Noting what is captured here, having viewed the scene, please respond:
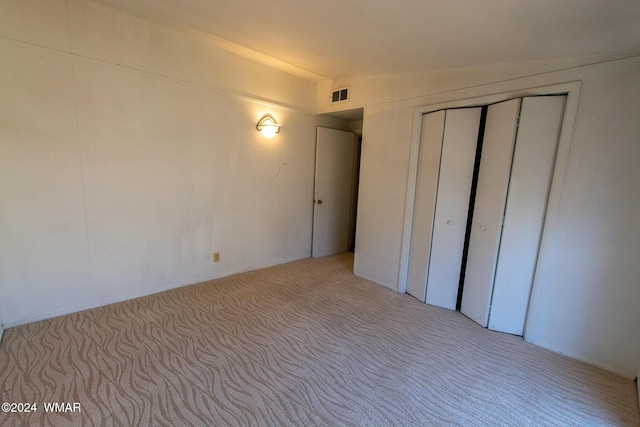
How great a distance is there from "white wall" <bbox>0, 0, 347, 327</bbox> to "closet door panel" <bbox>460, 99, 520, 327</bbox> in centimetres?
242

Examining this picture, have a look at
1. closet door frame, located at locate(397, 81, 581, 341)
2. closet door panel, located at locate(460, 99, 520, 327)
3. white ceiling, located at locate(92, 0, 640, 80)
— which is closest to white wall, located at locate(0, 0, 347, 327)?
white ceiling, located at locate(92, 0, 640, 80)

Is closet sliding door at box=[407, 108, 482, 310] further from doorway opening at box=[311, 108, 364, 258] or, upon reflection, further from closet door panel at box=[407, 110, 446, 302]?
doorway opening at box=[311, 108, 364, 258]

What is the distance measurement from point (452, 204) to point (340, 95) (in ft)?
6.63

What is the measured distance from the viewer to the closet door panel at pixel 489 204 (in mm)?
2447

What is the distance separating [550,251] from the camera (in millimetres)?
2301

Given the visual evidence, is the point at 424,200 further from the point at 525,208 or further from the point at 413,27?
the point at 413,27

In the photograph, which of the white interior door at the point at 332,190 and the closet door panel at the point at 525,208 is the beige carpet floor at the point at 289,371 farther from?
the white interior door at the point at 332,190

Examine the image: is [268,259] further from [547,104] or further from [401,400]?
[547,104]

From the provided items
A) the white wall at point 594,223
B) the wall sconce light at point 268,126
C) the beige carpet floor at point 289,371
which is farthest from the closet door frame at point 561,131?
the wall sconce light at point 268,126

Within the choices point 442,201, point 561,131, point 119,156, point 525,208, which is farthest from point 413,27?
point 119,156

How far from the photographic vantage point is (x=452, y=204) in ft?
9.36

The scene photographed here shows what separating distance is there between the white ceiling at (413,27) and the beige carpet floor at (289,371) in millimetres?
2356

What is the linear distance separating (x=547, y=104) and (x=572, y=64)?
303 millimetres

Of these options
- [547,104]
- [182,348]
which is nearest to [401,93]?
[547,104]
